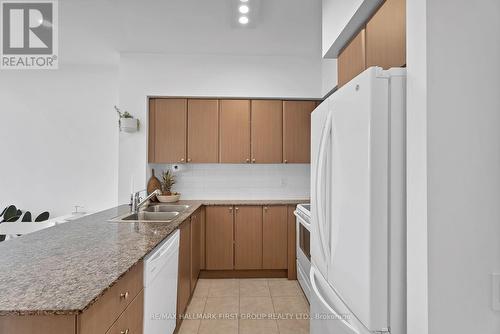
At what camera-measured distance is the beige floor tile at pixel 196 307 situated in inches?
94.0

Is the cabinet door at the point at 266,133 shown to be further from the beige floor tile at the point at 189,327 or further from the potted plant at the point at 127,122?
the beige floor tile at the point at 189,327

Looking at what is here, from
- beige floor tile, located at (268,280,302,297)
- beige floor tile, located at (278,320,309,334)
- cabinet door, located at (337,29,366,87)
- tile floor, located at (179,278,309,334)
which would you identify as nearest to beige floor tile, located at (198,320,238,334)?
tile floor, located at (179,278,309,334)

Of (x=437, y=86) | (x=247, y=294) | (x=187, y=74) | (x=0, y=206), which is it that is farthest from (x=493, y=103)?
(x=0, y=206)

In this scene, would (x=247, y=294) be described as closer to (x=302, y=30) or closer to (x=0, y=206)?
(x=302, y=30)

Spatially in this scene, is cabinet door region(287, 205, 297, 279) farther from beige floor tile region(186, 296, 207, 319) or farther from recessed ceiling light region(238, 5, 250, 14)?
recessed ceiling light region(238, 5, 250, 14)

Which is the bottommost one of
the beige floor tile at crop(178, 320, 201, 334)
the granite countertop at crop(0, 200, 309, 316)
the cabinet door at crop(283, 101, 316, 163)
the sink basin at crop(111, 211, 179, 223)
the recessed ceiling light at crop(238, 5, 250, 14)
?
the beige floor tile at crop(178, 320, 201, 334)

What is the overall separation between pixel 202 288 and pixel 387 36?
9.32 feet

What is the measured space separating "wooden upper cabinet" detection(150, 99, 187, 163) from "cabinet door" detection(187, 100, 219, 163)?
88mm

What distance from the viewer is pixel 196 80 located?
11.0 feet

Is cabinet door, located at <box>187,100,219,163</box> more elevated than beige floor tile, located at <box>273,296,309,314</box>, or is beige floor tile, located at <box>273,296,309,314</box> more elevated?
cabinet door, located at <box>187,100,219,163</box>

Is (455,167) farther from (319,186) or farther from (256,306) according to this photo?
(256,306)

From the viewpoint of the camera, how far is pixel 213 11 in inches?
93.1

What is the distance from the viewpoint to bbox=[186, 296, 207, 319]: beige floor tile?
2.39 metres

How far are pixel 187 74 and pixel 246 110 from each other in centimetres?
86
